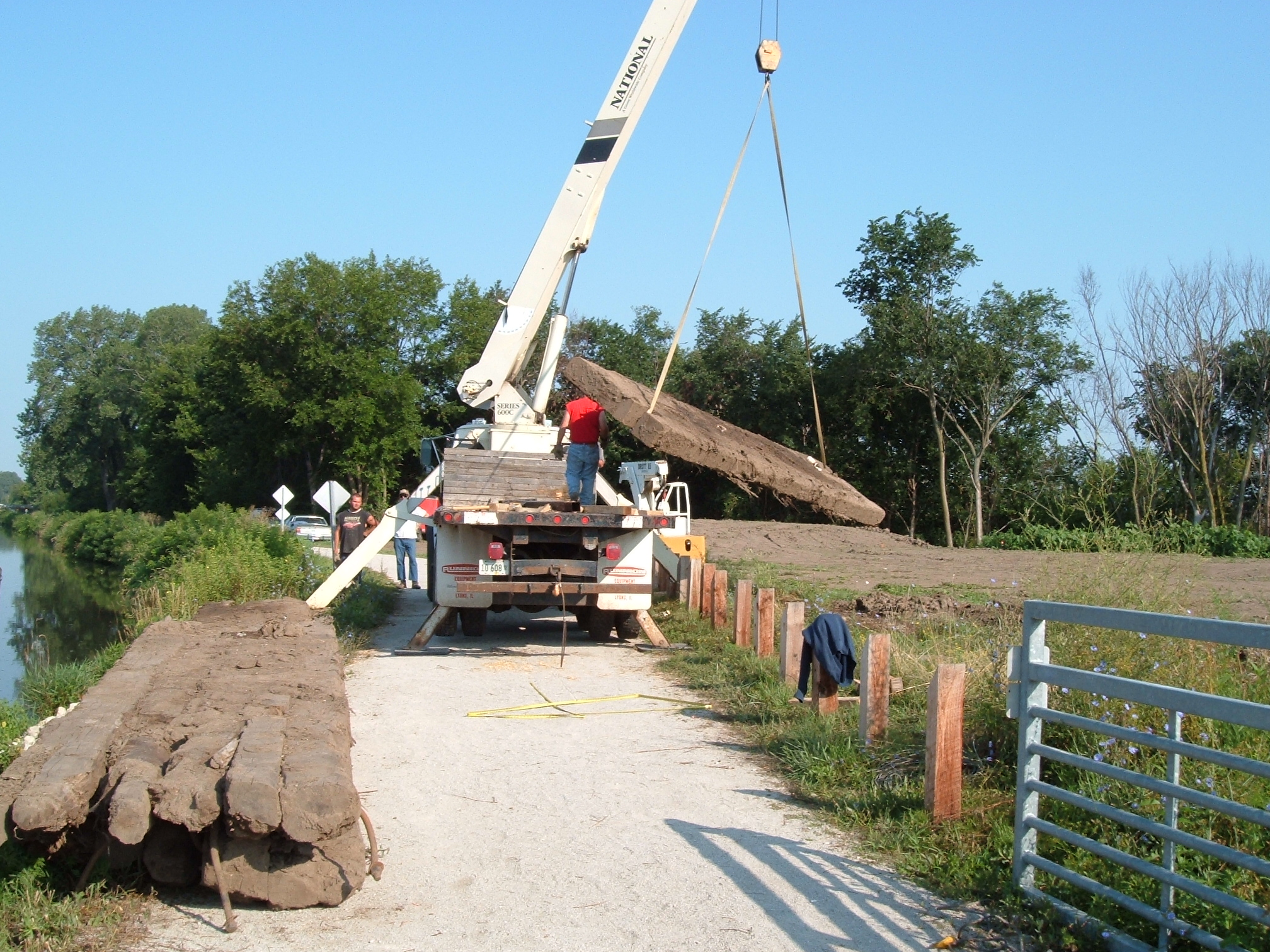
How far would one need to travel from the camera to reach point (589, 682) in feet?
35.0

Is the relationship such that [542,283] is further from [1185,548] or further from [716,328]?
[716,328]

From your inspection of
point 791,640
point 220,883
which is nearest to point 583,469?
point 791,640

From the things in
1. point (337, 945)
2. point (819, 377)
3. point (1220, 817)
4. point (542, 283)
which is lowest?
point (337, 945)

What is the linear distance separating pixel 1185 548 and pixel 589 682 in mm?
22737

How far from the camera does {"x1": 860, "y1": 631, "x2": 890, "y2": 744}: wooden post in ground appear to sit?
7.20 metres

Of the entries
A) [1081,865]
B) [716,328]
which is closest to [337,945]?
[1081,865]

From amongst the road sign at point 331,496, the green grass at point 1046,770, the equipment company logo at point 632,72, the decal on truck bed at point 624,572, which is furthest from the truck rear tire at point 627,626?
the road sign at point 331,496

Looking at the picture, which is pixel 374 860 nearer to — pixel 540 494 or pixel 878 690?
pixel 878 690

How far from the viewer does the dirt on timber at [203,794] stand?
4473 millimetres

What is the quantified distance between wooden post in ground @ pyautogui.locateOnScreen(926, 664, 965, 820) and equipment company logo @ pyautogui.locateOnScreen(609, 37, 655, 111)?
10.1 metres

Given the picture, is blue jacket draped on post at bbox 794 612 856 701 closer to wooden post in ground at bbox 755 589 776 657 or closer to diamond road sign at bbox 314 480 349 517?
wooden post in ground at bbox 755 589 776 657

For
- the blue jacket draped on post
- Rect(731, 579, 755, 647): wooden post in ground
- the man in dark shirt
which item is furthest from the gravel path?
the man in dark shirt

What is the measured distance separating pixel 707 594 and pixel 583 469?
2553 millimetres

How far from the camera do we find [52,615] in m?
30.1
